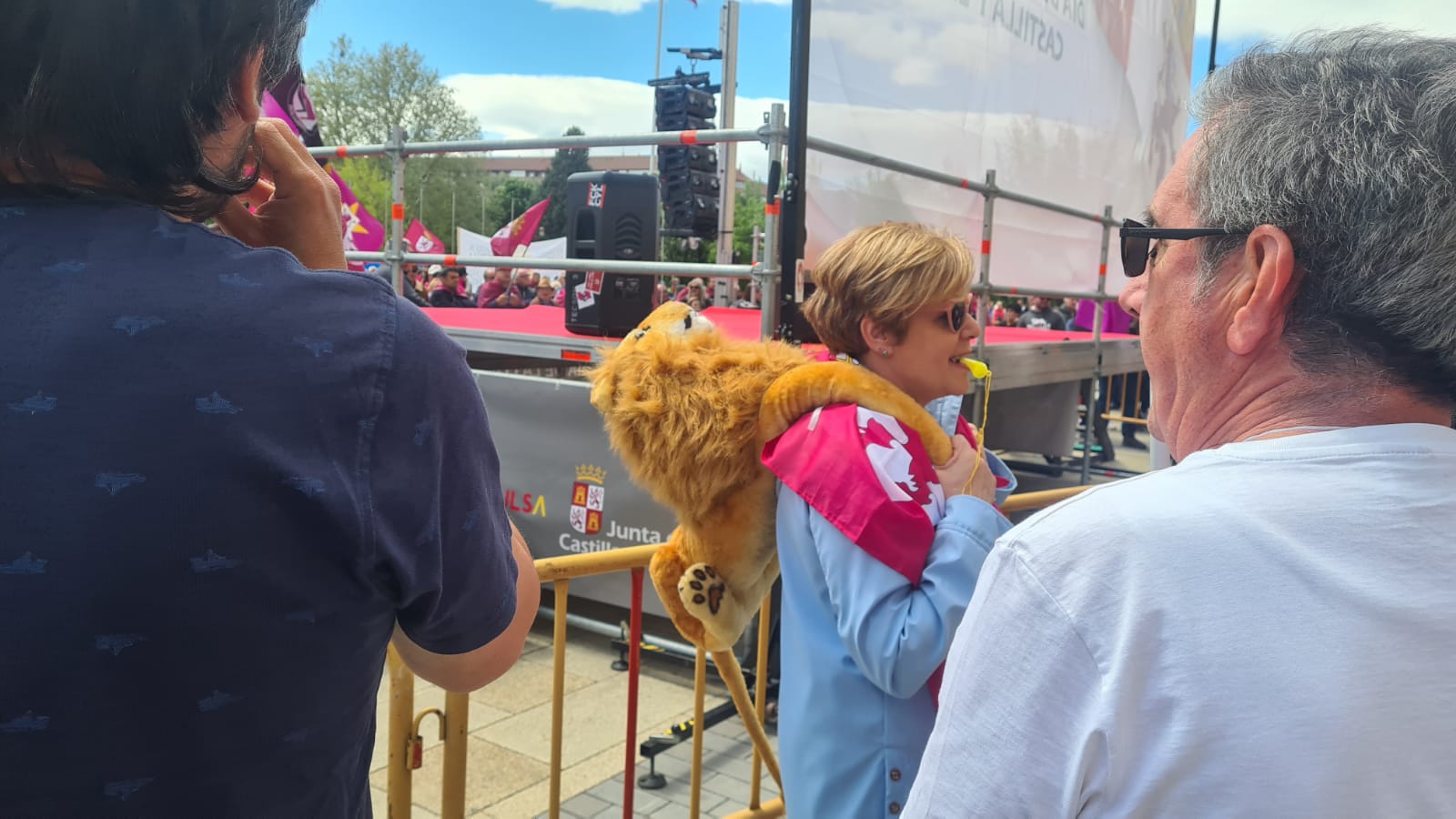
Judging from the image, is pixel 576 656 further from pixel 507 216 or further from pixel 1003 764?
pixel 507 216

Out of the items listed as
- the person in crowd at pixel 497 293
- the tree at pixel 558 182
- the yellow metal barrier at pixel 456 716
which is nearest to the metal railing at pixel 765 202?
the yellow metal barrier at pixel 456 716

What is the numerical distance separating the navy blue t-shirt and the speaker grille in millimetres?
4935

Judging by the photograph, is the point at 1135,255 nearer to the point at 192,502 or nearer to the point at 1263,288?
the point at 1263,288

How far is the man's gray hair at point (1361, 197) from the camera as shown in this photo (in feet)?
2.85

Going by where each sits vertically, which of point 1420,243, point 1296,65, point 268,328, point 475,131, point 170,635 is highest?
point 475,131

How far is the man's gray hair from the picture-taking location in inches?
34.2

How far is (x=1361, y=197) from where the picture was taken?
0.88 m

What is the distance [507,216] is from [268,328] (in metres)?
62.5

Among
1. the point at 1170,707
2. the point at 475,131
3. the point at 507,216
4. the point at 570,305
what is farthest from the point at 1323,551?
the point at 507,216

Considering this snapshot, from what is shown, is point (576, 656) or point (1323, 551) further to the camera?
point (576, 656)

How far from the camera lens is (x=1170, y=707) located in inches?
31.4

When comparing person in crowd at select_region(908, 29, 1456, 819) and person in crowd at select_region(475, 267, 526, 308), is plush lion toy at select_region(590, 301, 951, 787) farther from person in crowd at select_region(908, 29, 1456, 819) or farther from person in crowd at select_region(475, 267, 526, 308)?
person in crowd at select_region(475, 267, 526, 308)

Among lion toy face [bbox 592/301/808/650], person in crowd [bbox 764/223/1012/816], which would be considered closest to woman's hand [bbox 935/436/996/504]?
person in crowd [bbox 764/223/1012/816]

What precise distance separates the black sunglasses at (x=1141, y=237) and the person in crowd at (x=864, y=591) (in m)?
0.66
